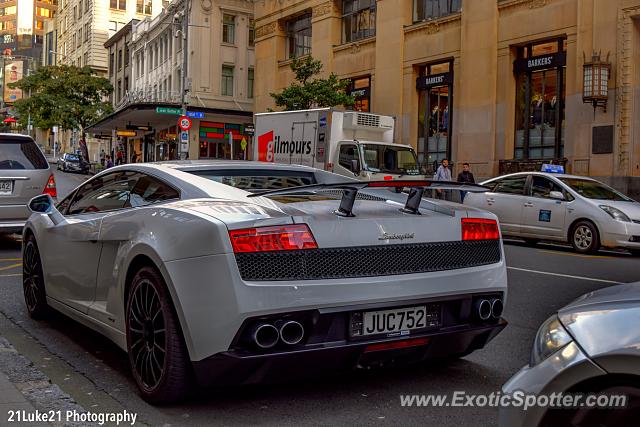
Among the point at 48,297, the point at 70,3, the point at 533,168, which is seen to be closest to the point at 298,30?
the point at 533,168

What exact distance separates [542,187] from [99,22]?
2993 inches

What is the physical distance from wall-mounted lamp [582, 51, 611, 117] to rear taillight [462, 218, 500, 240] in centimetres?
1814

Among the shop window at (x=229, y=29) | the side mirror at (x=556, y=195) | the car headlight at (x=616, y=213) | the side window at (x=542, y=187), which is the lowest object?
the car headlight at (x=616, y=213)

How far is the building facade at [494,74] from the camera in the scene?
69.3 feet

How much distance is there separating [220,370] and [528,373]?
5.41 ft

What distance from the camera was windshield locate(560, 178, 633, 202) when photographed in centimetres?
1376

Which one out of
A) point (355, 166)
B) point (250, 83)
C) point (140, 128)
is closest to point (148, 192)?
point (355, 166)

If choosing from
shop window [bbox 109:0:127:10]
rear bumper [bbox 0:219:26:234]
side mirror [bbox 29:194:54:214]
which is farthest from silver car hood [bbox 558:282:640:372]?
shop window [bbox 109:0:127:10]

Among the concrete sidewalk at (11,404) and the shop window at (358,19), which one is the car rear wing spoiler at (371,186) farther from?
the shop window at (358,19)

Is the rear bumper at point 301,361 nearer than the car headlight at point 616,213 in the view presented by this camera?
Yes

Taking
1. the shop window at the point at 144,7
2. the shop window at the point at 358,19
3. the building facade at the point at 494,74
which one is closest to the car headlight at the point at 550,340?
the building facade at the point at 494,74

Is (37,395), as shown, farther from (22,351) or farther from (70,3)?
(70,3)

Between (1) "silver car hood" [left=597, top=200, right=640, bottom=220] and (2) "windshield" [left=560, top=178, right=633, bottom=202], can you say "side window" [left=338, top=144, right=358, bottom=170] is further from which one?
(1) "silver car hood" [left=597, top=200, right=640, bottom=220]

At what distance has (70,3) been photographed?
307 feet
